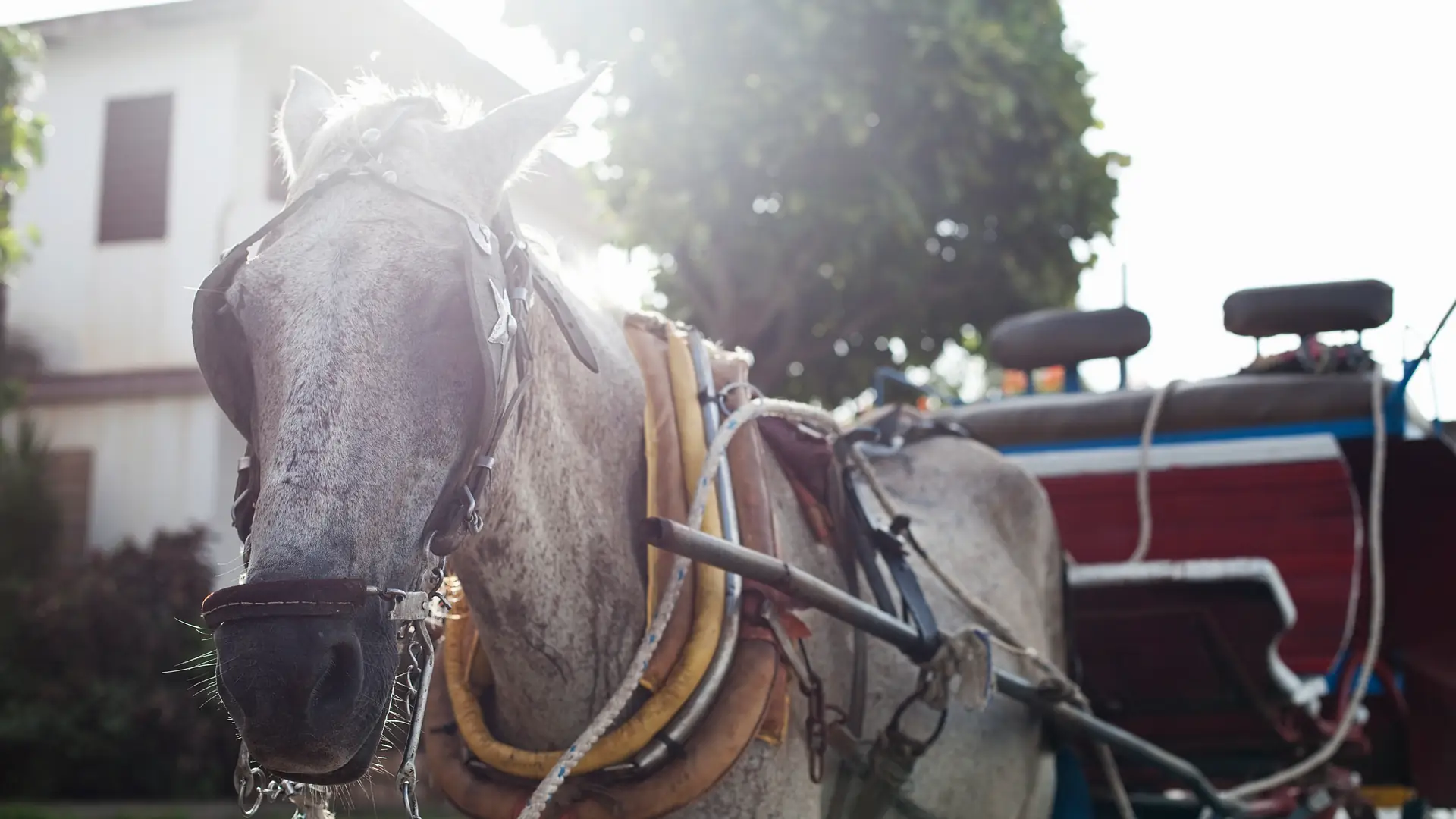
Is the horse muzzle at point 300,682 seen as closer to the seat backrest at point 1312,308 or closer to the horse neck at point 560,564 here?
the horse neck at point 560,564

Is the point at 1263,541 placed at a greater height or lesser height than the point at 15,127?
lesser

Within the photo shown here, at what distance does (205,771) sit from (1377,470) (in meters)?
7.35

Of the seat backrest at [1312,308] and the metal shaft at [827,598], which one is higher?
the seat backrest at [1312,308]

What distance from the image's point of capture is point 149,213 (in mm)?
10188

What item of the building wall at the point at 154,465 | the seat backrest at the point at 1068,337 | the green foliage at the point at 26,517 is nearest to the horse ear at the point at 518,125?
the seat backrest at the point at 1068,337

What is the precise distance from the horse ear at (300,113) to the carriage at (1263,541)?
7.96ft

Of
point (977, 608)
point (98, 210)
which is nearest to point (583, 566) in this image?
point (977, 608)

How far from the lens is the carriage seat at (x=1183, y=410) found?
4.08 metres

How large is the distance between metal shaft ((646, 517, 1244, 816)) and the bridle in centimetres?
33

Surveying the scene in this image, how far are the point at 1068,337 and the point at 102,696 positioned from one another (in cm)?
658

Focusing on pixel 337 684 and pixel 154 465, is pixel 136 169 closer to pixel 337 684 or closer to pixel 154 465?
pixel 154 465

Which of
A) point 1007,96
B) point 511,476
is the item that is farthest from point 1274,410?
point 1007,96

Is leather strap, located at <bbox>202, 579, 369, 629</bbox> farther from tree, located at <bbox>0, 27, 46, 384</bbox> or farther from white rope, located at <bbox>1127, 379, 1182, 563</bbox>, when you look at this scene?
tree, located at <bbox>0, 27, 46, 384</bbox>

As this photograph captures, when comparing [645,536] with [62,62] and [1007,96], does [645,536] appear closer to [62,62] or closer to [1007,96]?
[1007,96]
